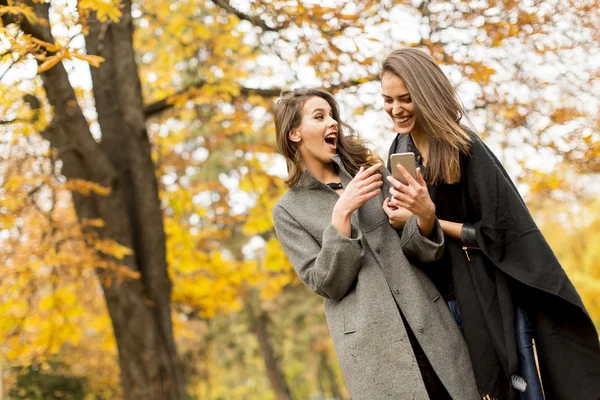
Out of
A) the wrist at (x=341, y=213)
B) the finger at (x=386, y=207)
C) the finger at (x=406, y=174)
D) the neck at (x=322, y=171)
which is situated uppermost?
the finger at (x=406, y=174)

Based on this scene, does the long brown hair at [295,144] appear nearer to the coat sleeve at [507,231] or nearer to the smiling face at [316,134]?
the smiling face at [316,134]

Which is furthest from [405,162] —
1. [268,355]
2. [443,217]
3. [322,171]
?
[268,355]

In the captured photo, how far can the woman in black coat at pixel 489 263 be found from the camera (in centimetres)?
235

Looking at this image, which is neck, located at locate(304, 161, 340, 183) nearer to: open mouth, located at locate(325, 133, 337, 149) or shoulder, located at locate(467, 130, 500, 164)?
open mouth, located at locate(325, 133, 337, 149)

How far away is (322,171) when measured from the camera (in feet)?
9.88

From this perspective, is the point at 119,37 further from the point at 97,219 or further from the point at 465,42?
the point at 465,42

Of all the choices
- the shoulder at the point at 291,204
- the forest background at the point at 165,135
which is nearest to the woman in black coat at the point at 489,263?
the shoulder at the point at 291,204

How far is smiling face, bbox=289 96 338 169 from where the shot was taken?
2.93 meters

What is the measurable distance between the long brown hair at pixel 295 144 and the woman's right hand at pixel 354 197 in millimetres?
360

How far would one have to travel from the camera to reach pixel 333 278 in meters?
2.60

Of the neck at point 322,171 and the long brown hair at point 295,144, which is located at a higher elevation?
the long brown hair at point 295,144

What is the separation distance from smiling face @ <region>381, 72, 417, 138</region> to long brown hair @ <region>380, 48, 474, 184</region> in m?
0.02

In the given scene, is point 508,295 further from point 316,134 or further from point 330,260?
point 316,134

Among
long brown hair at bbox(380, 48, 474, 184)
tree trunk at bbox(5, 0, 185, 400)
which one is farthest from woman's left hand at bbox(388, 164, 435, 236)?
tree trunk at bbox(5, 0, 185, 400)
